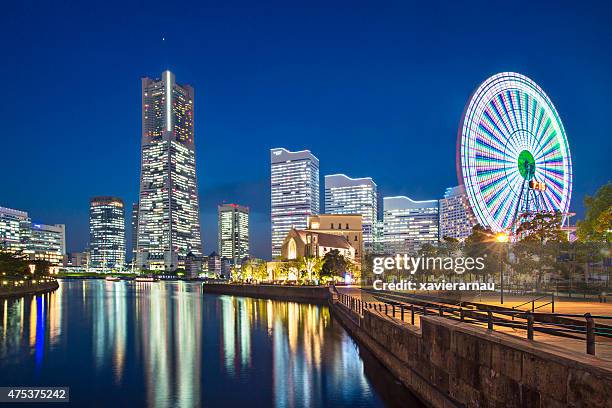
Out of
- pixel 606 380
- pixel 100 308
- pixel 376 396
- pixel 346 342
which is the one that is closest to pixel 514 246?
pixel 346 342

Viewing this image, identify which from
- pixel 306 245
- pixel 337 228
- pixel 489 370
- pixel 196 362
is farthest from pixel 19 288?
pixel 489 370

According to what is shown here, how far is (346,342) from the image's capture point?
44.3 m

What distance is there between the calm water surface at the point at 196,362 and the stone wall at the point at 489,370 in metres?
2.10

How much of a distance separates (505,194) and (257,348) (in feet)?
111

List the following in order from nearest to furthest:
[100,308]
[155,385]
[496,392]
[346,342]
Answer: [496,392]
[155,385]
[346,342]
[100,308]

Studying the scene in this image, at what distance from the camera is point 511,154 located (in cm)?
6122

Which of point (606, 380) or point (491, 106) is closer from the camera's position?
point (606, 380)

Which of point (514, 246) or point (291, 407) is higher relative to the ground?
point (514, 246)

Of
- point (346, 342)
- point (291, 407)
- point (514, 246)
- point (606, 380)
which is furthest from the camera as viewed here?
point (514, 246)

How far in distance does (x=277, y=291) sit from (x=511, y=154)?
225 ft

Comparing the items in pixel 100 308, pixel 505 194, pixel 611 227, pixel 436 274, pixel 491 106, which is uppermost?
pixel 491 106

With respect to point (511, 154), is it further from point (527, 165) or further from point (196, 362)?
point (196, 362)

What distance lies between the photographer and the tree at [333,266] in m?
127

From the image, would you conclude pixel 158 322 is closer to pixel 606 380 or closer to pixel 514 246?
pixel 514 246
